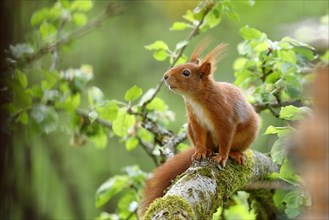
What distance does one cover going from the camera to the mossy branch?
126 cm

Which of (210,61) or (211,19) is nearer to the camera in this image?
(210,61)

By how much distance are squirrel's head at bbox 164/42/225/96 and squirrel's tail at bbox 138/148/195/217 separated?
0.32m

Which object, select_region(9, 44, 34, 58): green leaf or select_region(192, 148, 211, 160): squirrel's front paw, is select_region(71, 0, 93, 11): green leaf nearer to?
select_region(9, 44, 34, 58): green leaf

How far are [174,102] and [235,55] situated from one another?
0.92 m

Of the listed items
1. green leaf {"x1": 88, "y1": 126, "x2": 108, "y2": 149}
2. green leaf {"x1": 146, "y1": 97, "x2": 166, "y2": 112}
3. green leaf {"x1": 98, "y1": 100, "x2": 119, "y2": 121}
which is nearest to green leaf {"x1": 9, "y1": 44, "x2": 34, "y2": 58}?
green leaf {"x1": 98, "y1": 100, "x2": 119, "y2": 121}

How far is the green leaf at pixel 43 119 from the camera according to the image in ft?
7.07

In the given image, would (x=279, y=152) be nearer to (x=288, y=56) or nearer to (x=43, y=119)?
(x=288, y=56)

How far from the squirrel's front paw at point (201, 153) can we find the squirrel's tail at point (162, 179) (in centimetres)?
5

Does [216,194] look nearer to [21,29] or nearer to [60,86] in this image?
[21,29]

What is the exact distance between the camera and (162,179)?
78.2 inches

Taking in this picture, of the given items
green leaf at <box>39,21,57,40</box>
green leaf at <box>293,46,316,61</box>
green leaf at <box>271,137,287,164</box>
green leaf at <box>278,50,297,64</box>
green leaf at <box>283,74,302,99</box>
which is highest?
green leaf at <box>39,21,57,40</box>

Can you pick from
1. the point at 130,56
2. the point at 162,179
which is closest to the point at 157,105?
the point at 162,179

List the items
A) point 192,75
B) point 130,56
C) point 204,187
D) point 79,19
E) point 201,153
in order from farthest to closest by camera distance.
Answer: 1. point 130,56
2. point 79,19
3. point 192,75
4. point 201,153
5. point 204,187

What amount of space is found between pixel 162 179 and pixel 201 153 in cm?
21
